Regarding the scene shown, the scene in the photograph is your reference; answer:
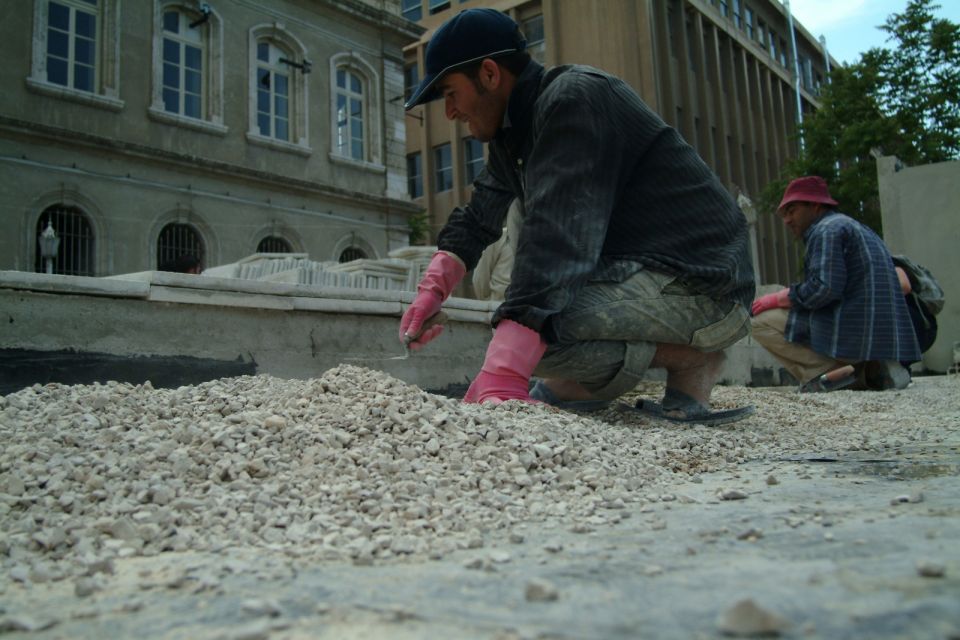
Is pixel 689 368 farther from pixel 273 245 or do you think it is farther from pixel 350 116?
pixel 350 116

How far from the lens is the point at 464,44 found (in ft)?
8.69

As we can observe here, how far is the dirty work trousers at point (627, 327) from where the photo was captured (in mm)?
2623

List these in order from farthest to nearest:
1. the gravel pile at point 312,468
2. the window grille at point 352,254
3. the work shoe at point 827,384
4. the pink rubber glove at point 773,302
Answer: the window grille at point 352,254 < the pink rubber glove at point 773,302 < the work shoe at point 827,384 < the gravel pile at point 312,468

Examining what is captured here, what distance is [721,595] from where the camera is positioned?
0.93 meters

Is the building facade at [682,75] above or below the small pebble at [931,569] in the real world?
above

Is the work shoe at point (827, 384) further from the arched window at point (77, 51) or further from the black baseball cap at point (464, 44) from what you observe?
the arched window at point (77, 51)

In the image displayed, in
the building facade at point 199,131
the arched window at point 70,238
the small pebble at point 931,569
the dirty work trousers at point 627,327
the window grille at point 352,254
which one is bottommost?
the small pebble at point 931,569

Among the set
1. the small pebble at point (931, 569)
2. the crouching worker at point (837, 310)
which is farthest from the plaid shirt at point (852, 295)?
the small pebble at point (931, 569)

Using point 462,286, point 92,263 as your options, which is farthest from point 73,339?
point 462,286

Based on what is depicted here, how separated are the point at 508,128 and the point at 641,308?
829 mm

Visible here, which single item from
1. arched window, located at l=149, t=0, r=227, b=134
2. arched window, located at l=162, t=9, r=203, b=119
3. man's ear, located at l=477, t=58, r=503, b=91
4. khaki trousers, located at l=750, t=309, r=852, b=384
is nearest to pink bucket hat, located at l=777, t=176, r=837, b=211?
khaki trousers, located at l=750, t=309, r=852, b=384

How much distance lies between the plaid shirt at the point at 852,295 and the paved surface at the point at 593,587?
410 centimetres

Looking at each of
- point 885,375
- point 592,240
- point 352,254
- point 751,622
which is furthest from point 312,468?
point 352,254

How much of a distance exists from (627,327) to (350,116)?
46.8ft
